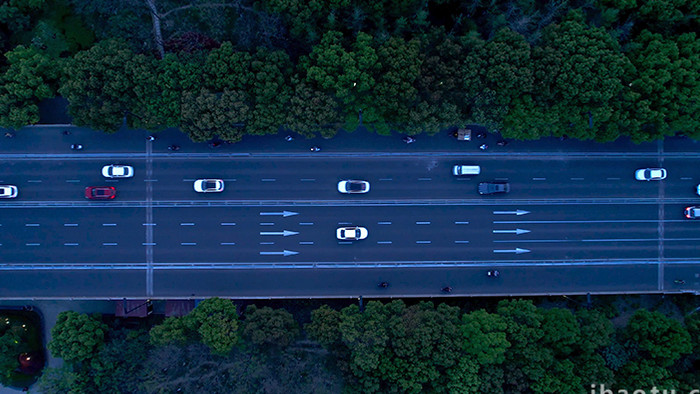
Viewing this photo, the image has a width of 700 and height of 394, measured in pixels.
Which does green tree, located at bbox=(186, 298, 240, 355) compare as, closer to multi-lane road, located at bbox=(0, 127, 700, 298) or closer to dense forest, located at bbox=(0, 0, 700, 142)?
multi-lane road, located at bbox=(0, 127, 700, 298)

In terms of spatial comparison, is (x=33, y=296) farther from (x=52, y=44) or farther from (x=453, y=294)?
(x=453, y=294)

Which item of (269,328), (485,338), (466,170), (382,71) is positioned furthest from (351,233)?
(382,71)

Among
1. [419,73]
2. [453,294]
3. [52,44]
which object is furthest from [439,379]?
[52,44]

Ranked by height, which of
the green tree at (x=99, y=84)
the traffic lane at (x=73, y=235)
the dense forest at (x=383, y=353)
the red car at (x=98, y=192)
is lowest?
the dense forest at (x=383, y=353)

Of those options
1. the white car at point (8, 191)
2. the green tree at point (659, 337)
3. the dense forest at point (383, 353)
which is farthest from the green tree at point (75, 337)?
the green tree at point (659, 337)

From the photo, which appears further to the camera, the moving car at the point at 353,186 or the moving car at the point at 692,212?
the moving car at the point at 692,212

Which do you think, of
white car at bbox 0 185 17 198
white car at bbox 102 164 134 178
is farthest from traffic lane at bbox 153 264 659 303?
white car at bbox 0 185 17 198

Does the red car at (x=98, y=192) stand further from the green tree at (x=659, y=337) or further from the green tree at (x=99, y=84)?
the green tree at (x=659, y=337)
